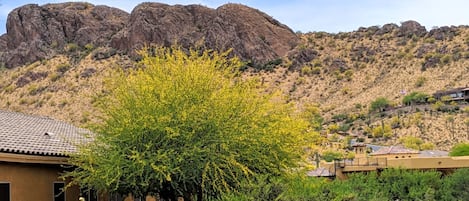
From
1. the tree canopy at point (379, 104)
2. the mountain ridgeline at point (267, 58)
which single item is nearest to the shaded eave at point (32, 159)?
the mountain ridgeline at point (267, 58)

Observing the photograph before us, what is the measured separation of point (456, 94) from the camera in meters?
73.5

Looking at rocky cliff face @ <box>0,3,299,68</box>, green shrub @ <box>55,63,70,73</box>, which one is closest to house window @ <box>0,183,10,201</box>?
green shrub @ <box>55,63,70,73</box>

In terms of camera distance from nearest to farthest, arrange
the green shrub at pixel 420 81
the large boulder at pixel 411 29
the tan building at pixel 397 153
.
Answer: the tan building at pixel 397 153 → the green shrub at pixel 420 81 → the large boulder at pixel 411 29

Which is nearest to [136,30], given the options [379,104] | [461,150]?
[379,104]

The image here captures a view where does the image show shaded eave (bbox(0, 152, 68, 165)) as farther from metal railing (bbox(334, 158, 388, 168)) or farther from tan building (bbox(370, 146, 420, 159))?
tan building (bbox(370, 146, 420, 159))

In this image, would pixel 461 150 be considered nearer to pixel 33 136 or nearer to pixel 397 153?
pixel 397 153

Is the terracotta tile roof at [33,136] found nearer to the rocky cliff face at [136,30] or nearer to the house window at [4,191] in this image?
the house window at [4,191]

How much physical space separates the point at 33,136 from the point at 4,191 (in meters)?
3.55

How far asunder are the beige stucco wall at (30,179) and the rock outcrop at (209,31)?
67846 mm

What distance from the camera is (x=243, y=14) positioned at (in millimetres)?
103875

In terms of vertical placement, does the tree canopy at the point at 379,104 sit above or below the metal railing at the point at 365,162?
above

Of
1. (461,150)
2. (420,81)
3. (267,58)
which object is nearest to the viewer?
(461,150)

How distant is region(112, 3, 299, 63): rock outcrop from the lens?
9138 cm

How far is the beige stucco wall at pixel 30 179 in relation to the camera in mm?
17516
